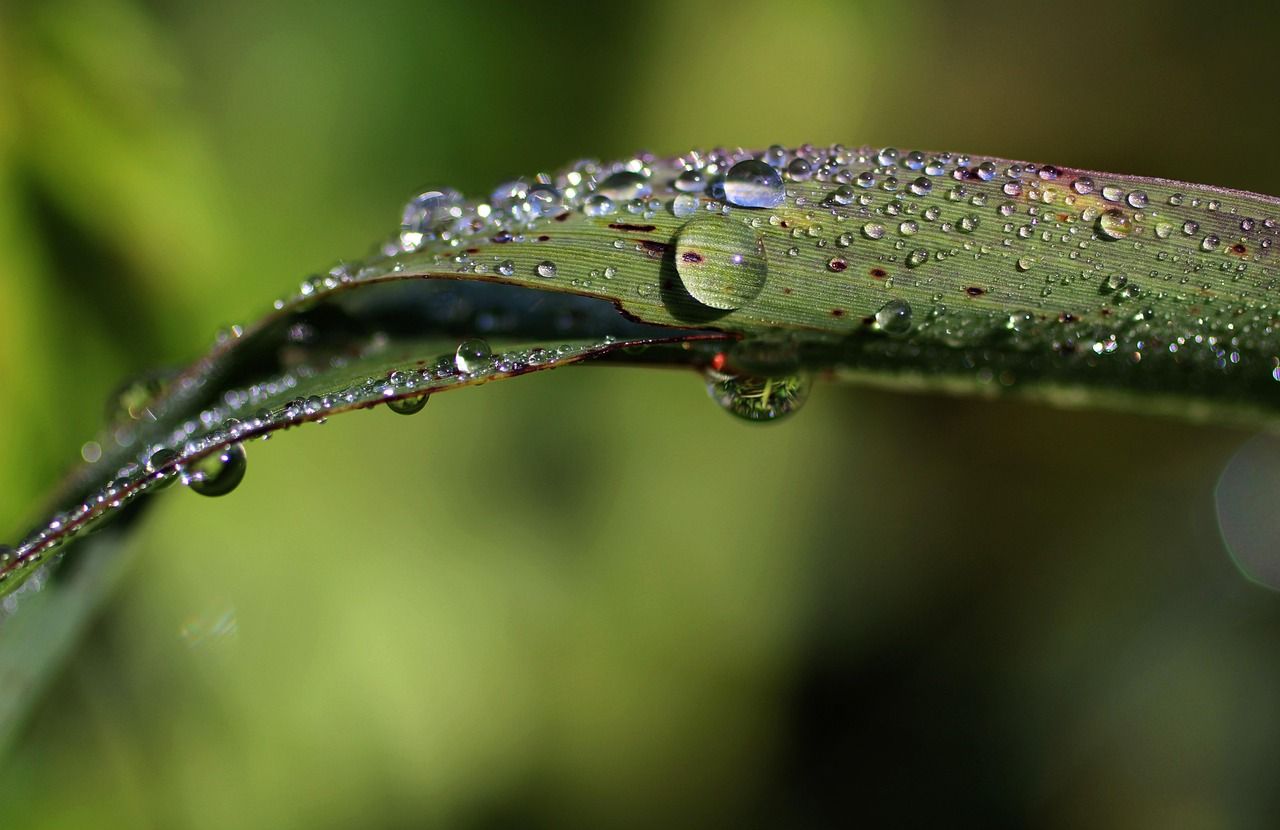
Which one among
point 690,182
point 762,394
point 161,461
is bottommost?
point 161,461

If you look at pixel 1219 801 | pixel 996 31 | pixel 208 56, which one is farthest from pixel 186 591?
pixel 996 31

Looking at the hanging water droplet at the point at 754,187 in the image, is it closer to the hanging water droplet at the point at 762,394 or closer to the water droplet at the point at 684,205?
the water droplet at the point at 684,205

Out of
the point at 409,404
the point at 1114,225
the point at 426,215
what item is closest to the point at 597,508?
the point at 426,215

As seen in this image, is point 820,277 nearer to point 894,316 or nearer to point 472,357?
point 894,316


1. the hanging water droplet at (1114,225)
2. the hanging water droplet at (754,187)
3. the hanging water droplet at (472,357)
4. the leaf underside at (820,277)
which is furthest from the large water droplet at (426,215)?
the hanging water droplet at (1114,225)

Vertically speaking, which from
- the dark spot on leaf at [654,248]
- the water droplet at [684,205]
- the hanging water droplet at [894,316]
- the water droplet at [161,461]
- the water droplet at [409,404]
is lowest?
the water droplet at [161,461]

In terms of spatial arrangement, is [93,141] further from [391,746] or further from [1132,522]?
[1132,522]
